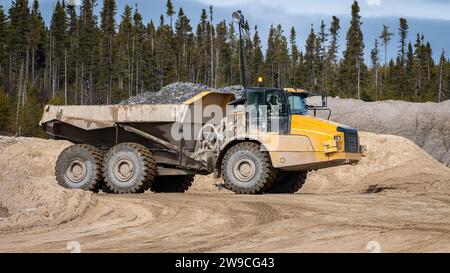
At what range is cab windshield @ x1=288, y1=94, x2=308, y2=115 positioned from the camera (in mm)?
14192

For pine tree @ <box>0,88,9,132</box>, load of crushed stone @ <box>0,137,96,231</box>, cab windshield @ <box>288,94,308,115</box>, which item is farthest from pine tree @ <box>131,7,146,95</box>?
load of crushed stone @ <box>0,137,96,231</box>

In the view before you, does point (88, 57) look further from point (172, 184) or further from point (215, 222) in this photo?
point (215, 222)

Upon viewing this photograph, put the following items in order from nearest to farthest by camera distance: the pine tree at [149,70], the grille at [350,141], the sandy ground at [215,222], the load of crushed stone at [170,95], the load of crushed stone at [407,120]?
the sandy ground at [215,222] → the grille at [350,141] → the load of crushed stone at [170,95] → the load of crushed stone at [407,120] → the pine tree at [149,70]

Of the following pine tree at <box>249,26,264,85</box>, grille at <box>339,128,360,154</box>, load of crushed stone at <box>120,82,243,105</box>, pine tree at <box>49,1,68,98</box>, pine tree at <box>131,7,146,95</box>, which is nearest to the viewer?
grille at <box>339,128,360,154</box>

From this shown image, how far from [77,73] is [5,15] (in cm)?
1187

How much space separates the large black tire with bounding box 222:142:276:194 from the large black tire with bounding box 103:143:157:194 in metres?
2.04

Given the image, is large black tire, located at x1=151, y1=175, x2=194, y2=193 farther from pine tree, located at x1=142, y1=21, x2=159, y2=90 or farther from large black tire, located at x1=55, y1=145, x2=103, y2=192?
pine tree, located at x1=142, y1=21, x2=159, y2=90

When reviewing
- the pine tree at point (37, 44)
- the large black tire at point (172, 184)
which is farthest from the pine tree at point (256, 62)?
the large black tire at point (172, 184)

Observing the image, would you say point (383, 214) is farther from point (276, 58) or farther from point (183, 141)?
point (276, 58)

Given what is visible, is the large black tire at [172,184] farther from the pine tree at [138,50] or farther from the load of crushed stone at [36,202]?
the pine tree at [138,50]

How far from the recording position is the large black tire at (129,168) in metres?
15.2

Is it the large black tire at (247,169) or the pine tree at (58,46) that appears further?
the pine tree at (58,46)

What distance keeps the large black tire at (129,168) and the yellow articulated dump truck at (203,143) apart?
0.08 feet
